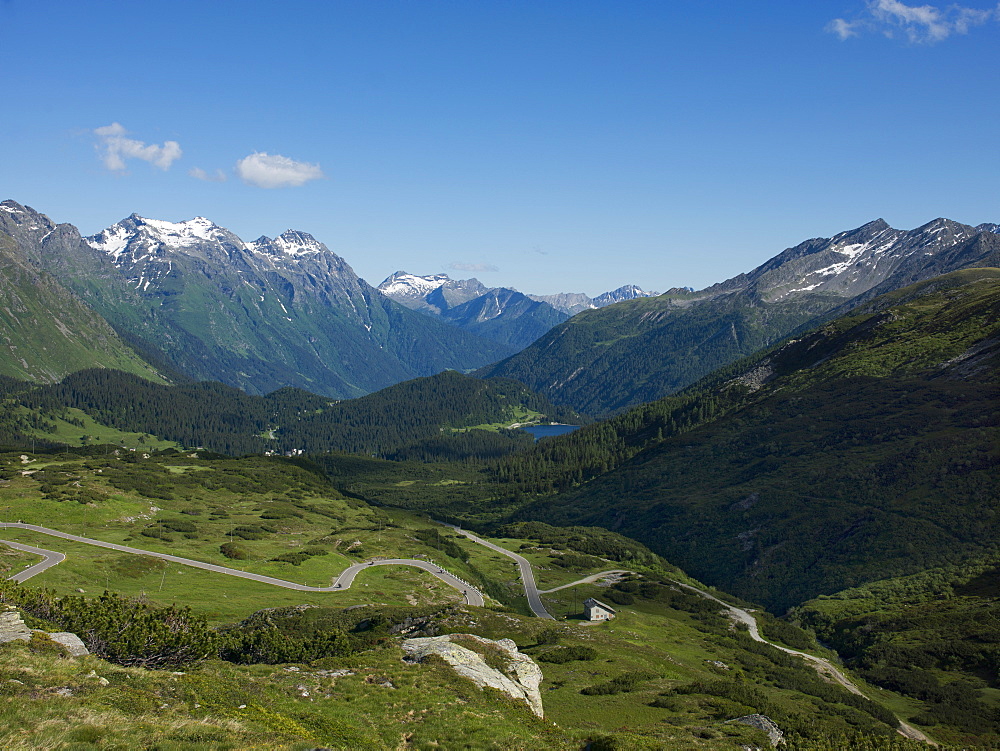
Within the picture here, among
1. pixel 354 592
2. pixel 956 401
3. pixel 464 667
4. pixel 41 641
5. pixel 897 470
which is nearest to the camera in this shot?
pixel 41 641

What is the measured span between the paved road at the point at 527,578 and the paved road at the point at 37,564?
2686 inches

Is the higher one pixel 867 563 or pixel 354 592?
pixel 354 592

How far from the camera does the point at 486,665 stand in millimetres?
53594

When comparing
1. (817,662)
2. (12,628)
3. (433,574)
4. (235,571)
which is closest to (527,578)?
(433,574)

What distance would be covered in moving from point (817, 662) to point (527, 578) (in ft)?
192

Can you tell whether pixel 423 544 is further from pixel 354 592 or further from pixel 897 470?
pixel 897 470

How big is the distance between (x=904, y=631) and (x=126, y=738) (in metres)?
120

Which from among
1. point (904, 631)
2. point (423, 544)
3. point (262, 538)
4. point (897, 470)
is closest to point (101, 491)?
point (262, 538)

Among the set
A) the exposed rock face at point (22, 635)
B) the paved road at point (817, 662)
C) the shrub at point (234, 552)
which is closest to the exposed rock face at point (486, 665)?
the exposed rock face at point (22, 635)

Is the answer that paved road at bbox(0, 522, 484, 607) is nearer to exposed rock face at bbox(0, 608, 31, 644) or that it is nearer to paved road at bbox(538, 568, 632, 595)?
paved road at bbox(538, 568, 632, 595)

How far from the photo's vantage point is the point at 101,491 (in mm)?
144875

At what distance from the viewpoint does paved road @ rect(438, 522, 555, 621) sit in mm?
120125

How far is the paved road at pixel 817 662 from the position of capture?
245 feet

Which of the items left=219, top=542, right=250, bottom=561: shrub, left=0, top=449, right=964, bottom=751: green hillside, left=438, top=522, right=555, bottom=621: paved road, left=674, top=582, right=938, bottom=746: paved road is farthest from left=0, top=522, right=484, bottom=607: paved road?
left=674, top=582, right=938, bottom=746: paved road
